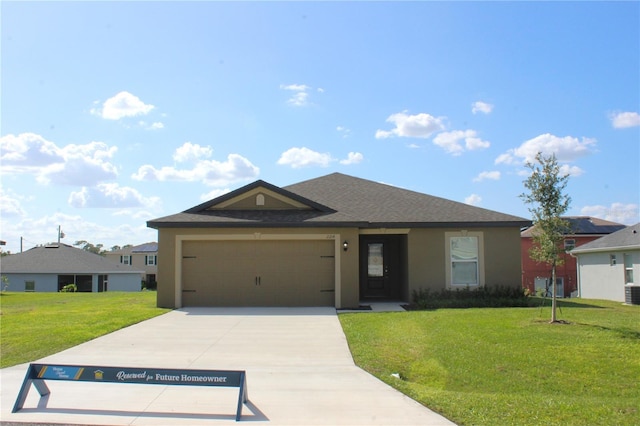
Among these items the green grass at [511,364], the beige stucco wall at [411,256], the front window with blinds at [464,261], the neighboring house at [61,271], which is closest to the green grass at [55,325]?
the beige stucco wall at [411,256]

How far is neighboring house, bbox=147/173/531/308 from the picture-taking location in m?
16.8

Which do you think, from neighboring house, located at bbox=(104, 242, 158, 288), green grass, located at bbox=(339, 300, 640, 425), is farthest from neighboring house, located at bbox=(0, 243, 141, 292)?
green grass, located at bbox=(339, 300, 640, 425)

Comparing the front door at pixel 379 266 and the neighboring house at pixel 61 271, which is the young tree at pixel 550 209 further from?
the neighboring house at pixel 61 271

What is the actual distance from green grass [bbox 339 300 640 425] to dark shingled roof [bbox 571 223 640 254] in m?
10.5

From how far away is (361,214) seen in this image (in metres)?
18.1

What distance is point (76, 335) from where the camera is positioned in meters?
11.5

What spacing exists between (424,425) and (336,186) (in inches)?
656

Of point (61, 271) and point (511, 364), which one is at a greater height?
point (61, 271)

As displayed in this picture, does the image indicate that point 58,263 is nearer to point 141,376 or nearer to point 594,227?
point 141,376

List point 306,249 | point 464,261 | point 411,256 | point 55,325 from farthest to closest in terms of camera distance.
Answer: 1. point 464,261
2. point 411,256
3. point 306,249
4. point 55,325

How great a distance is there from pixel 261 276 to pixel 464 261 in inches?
266

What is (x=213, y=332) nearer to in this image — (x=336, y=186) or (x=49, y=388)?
(x=49, y=388)

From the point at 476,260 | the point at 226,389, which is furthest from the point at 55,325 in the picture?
the point at 476,260

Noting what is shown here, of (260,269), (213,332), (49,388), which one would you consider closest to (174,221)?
(260,269)
